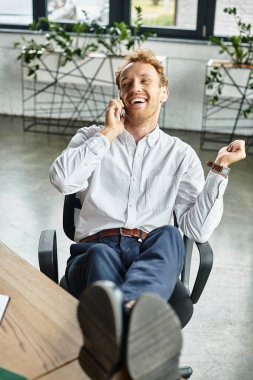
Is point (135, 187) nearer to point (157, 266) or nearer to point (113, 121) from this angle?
point (113, 121)

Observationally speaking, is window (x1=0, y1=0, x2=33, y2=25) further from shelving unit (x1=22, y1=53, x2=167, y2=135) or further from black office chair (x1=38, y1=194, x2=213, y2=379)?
black office chair (x1=38, y1=194, x2=213, y2=379)

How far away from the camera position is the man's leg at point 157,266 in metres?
2.04

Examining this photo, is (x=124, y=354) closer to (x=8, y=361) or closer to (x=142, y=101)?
(x=8, y=361)

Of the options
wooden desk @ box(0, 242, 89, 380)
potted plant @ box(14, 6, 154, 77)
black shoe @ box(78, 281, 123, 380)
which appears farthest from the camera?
potted plant @ box(14, 6, 154, 77)

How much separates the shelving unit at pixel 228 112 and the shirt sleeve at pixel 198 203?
3497 millimetres

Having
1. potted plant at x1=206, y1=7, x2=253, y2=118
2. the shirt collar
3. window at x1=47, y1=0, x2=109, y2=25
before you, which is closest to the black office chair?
the shirt collar

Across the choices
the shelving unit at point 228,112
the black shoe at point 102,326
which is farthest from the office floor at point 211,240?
the black shoe at point 102,326

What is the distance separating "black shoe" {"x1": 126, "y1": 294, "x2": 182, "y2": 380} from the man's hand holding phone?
131 cm

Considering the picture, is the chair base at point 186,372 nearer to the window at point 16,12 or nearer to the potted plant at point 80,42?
the potted plant at point 80,42

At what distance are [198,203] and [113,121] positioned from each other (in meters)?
0.48

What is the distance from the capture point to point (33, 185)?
17.0 feet

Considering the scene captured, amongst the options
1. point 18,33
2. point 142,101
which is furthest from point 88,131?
point 18,33

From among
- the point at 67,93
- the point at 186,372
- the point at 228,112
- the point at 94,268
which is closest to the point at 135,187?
the point at 94,268

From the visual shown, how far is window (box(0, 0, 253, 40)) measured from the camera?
648 centimetres
